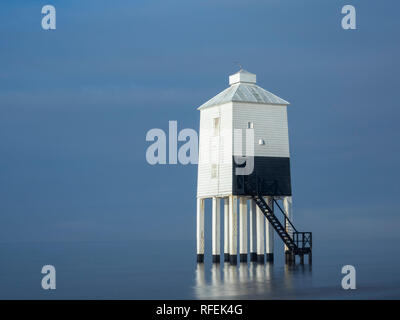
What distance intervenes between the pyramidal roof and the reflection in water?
10.3 meters

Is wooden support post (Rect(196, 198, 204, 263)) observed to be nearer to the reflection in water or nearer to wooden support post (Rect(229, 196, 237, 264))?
the reflection in water

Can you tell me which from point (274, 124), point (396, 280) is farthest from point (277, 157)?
point (396, 280)

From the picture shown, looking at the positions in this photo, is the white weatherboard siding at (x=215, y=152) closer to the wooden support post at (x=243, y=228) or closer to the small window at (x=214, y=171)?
the small window at (x=214, y=171)

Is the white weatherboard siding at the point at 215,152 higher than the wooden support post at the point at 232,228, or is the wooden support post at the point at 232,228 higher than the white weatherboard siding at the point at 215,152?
the white weatherboard siding at the point at 215,152

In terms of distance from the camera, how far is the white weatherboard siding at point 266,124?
2303 inches

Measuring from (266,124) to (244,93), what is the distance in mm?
2402

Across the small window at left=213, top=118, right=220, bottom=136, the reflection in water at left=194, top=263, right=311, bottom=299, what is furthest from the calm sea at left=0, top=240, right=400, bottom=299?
the small window at left=213, top=118, right=220, bottom=136

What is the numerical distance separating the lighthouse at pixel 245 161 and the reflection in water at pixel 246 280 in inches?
61.5

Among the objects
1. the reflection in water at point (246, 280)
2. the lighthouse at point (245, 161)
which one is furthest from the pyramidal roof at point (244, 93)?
the reflection in water at point (246, 280)

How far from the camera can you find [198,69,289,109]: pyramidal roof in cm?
5917

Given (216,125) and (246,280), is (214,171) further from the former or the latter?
(246,280)

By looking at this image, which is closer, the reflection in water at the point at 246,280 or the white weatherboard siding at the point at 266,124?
the reflection in water at the point at 246,280

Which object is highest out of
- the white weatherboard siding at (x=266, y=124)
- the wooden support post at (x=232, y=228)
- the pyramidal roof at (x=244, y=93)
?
the pyramidal roof at (x=244, y=93)
